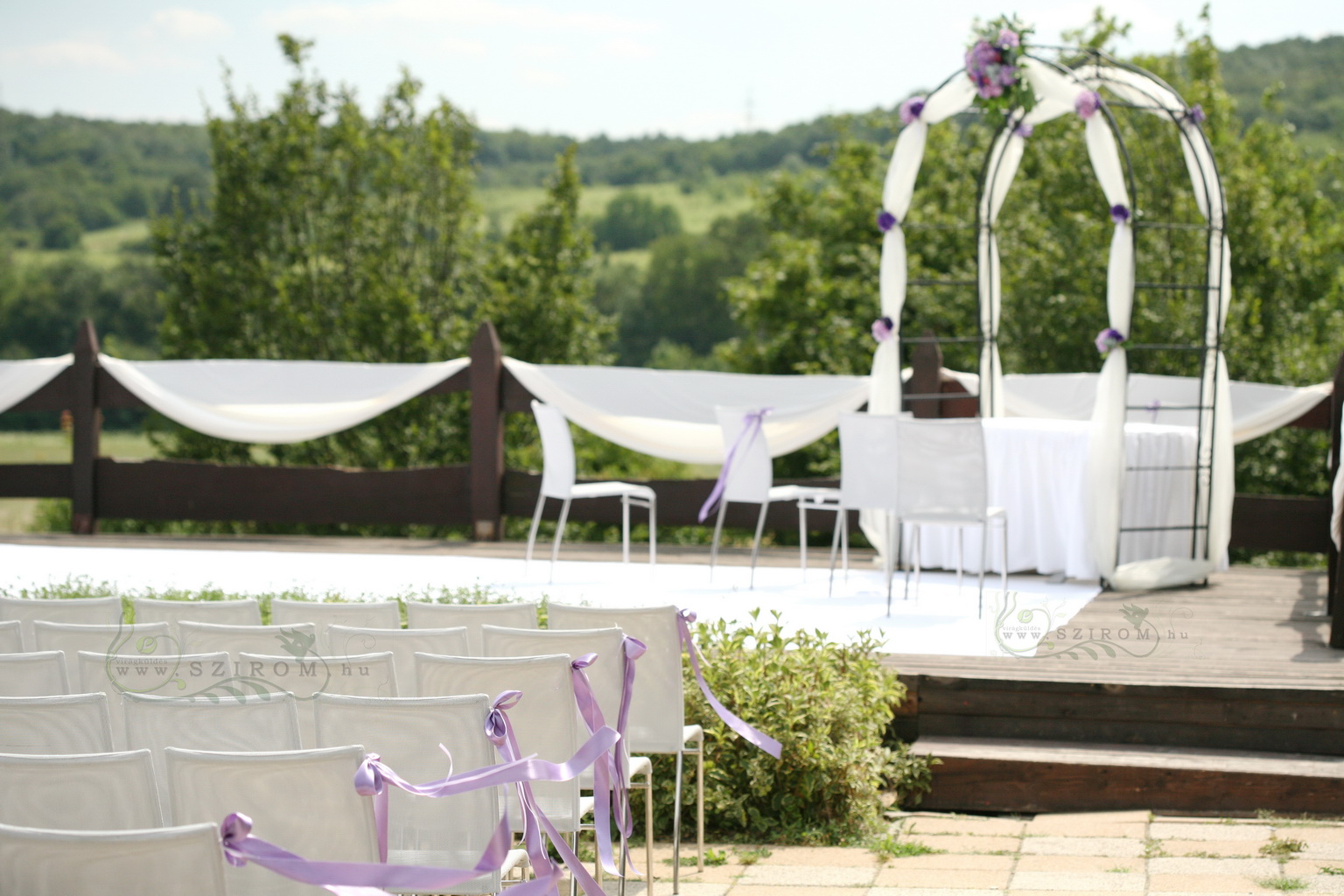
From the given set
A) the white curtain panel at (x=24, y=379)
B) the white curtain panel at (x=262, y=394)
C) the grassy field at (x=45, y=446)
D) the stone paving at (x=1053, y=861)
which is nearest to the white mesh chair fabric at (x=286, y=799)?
the stone paving at (x=1053, y=861)

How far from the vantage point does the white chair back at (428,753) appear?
2.30 metres

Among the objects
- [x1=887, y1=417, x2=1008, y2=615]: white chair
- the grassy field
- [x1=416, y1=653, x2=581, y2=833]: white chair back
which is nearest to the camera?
[x1=416, y1=653, x2=581, y2=833]: white chair back

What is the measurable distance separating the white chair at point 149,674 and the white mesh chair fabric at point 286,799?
2.37 feet

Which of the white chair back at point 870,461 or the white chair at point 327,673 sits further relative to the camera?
the white chair back at point 870,461

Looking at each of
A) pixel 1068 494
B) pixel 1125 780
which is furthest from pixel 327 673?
pixel 1068 494

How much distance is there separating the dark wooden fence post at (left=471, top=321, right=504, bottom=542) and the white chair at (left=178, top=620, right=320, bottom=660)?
199 inches

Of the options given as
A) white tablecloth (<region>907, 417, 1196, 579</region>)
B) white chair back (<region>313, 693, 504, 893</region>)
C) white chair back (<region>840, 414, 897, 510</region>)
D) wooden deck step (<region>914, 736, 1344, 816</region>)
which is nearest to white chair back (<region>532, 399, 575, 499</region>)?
white chair back (<region>840, 414, 897, 510</region>)

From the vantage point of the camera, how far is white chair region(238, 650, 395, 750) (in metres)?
2.63

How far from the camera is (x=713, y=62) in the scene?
141 ft

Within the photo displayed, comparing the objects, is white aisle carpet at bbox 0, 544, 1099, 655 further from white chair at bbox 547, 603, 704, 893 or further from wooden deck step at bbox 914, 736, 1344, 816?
white chair at bbox 547, 603, 704, 893

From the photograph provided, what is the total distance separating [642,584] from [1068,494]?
2.10 m

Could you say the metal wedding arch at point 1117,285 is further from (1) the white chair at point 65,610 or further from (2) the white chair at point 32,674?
(2) the white chair at point 32,674

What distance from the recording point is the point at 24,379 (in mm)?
8711

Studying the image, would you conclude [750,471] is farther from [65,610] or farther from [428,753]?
[428,753]
